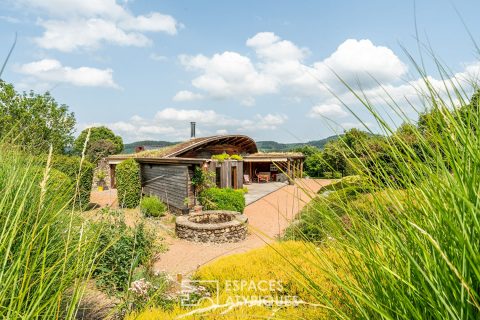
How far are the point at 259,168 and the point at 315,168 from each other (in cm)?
574

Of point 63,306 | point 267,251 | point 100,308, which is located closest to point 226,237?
point 267,251

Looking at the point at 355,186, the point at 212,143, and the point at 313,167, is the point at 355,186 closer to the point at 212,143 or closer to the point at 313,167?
the point at 212,143

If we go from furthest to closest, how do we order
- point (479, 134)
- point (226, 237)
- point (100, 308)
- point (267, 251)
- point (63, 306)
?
point (226, 237)
point (267, 251)
point (100, 308)
point (63, 306)
point (479, 134)

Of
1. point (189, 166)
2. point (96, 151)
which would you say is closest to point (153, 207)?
point (189, 166)

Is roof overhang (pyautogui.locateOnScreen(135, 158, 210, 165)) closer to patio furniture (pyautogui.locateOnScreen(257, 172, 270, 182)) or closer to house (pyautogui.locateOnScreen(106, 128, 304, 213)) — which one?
house (pyautogui.locateOnScreen(106, 128, 304, 213))

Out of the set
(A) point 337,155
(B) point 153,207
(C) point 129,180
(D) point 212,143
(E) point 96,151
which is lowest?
(B) point 153,207

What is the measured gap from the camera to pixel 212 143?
73.5 feet

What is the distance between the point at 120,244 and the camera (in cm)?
650

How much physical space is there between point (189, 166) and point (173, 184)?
1.53 m

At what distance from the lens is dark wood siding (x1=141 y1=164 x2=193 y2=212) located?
14219 millimetres

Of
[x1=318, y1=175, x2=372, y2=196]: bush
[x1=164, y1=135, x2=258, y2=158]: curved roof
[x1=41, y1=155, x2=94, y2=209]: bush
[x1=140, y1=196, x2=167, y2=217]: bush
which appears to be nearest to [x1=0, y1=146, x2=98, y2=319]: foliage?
[x1=41, y1=155, x2=94, y2=209]: bush

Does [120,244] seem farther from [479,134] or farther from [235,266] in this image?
[479,134]

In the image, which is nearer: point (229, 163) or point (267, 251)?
point (267, 251)

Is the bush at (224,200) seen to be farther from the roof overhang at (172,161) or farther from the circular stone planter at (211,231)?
the circular stone planter at (211,231)
